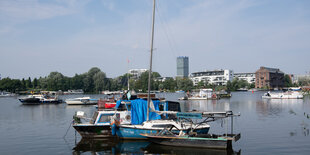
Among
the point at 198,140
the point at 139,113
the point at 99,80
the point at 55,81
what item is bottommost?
the point at 198,140

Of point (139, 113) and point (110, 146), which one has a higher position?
point (139, 113)

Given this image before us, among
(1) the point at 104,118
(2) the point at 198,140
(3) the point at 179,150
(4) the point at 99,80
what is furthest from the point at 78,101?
(4) the point at 99,80

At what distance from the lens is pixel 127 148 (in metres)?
26.2

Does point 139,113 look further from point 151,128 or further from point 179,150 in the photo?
point 179,150

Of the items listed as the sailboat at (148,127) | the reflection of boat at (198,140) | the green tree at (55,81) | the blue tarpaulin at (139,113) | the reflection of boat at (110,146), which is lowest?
the reflection of boat at (110,146)

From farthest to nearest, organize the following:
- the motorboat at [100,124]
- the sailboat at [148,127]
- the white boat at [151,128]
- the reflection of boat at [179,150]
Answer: the motorboat at [100,124] < the sailboat at [148,127] < the white boat at [151,128] < the reflection of boat at [179,150]

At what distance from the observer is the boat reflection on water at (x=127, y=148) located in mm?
24047

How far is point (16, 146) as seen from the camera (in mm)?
27828

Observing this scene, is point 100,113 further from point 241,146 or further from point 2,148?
point 241,146

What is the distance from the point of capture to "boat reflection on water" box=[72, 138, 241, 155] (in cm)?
2405

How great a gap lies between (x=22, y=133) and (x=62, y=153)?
12.4 metres

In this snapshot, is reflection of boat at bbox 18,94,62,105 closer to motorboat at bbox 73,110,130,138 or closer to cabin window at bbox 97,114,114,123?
motorboat at bbox 73,110,130,138

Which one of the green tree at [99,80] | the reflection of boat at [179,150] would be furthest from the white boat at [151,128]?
the green tree at [99,80]

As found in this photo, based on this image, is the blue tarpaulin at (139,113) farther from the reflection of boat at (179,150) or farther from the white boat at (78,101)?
the white boat at (78,101)
